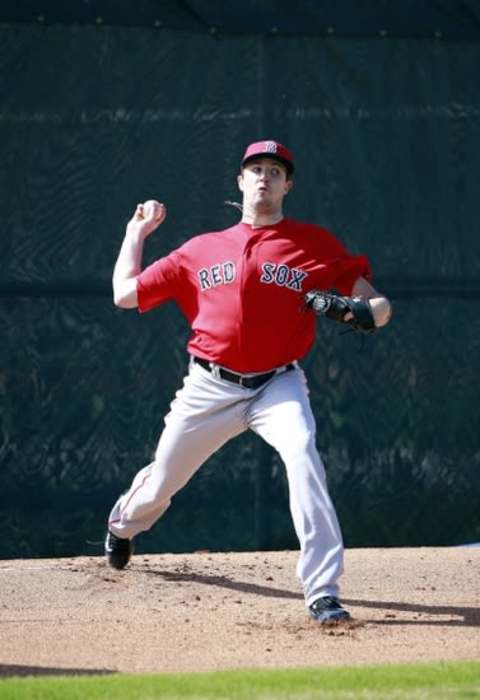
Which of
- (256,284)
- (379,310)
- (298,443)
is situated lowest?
(298,443)

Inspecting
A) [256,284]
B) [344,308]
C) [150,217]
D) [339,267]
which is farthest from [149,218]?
[344,308]

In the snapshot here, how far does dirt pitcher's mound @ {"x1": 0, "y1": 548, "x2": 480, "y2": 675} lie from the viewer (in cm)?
588

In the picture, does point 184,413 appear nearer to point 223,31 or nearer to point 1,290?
point 1,290

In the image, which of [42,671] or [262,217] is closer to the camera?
[42,671]

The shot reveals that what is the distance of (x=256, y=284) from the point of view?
6.60 metres

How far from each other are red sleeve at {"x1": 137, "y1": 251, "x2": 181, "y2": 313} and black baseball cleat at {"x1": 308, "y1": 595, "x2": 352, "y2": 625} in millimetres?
1365

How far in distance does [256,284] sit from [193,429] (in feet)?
2.06

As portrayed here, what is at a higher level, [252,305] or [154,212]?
[154,212]

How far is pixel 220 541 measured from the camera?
855 centimetres

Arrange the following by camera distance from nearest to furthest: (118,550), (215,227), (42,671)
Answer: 1. (42,671)
2. (118,550)
3. (215,227)

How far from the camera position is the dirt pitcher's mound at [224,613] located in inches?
231

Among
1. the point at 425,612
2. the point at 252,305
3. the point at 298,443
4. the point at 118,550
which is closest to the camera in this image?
the point at 298,443

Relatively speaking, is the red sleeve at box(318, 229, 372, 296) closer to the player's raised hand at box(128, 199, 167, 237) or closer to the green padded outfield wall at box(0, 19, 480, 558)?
the player's raised hand at box(128, 199, 167, 237)

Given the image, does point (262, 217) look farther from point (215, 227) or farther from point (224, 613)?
point (215, 227)
